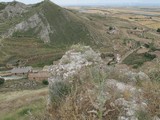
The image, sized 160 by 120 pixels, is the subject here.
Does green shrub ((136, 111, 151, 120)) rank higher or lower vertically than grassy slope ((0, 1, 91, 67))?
higher

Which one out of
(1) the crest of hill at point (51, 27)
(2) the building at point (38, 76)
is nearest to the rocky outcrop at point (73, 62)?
(2) the building at point (38, 76)

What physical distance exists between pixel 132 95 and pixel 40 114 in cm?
274

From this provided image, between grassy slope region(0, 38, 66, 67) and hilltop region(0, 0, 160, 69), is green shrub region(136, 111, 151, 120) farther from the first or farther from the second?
hilltop region(0, 0, 160, 69)

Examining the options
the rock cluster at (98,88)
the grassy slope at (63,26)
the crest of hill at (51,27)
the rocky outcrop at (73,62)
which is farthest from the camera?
the grassy slope at (63,26)

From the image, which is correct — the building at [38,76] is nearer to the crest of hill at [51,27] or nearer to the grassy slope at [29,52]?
the grassy slope at [29,52]

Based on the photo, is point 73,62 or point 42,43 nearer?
point 73,62

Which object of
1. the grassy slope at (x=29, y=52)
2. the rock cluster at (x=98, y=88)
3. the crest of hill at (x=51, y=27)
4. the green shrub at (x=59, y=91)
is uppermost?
the rock cluster at (x=98, y=88)

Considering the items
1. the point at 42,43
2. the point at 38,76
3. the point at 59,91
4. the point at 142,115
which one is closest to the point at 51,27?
the point at 42,43

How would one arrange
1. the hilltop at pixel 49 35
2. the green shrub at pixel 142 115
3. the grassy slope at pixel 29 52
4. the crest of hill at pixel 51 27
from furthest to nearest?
the crest of hill at pixel 51 27 → the hilltop at pixel 49 35 → the grassy slope at pixel 29 52 → the green shrub at pixel 142 115

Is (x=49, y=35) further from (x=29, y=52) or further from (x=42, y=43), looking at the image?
(x=29, y=52)

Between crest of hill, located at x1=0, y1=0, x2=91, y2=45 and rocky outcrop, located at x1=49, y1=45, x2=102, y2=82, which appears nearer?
rocky outcrop, located at x1=49, y1=45, x2=102, y2=82

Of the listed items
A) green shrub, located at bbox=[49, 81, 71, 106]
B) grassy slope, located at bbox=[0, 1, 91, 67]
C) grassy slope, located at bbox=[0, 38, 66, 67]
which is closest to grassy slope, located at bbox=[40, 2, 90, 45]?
grassy slope, located at bbox=[0, 1, 91, 67]

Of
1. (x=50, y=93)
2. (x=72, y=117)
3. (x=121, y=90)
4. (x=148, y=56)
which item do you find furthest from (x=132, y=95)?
(x=148, y=56)

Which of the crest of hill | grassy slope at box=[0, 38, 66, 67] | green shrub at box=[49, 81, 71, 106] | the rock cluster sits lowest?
grassy slope at box=[0, 38, 66, 67]
